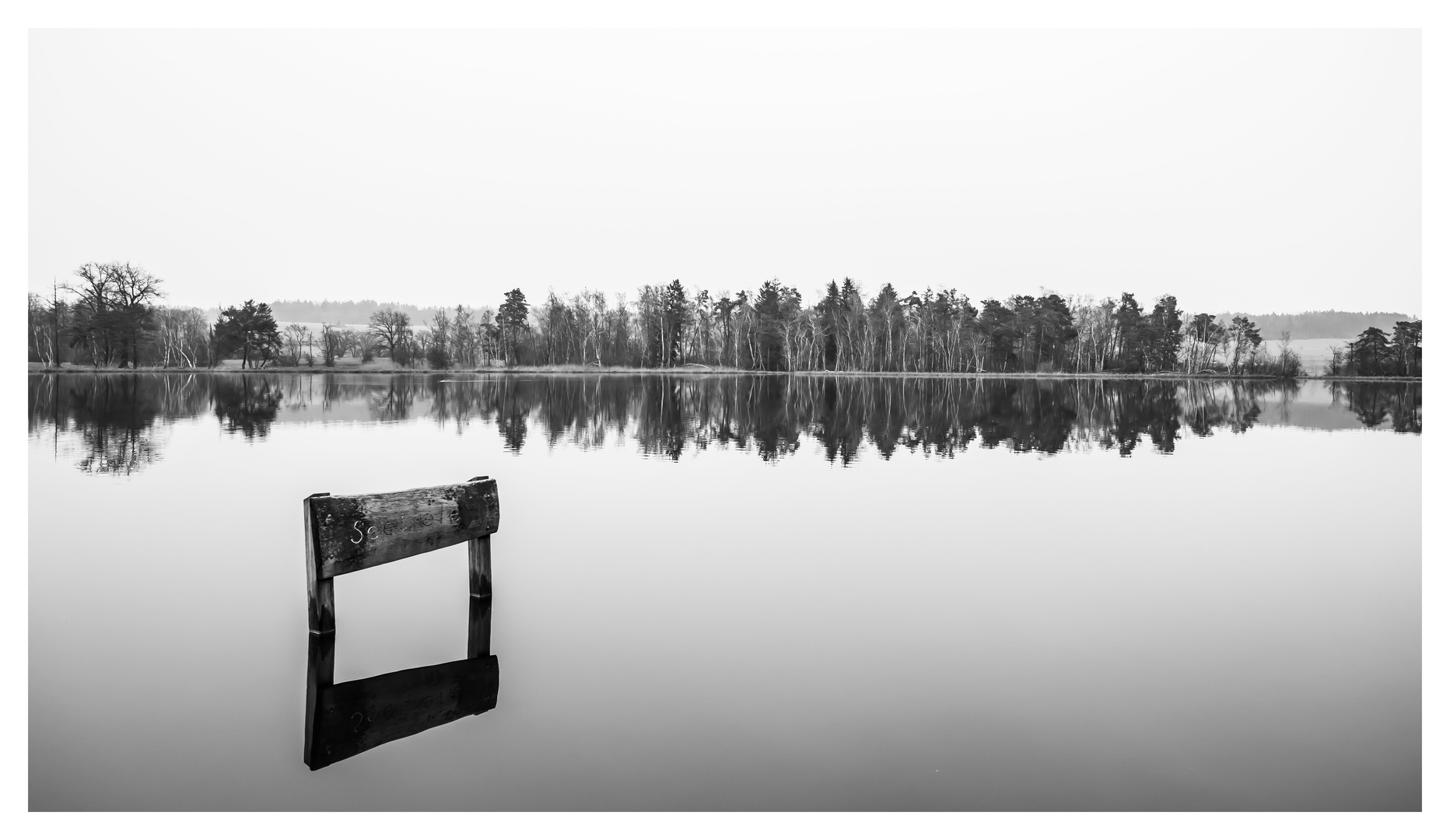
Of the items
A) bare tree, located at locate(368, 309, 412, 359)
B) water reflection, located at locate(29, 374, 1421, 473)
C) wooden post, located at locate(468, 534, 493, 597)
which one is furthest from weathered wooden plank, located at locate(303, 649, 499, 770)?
bare tree, located at locate(368, 309, 412, 359)

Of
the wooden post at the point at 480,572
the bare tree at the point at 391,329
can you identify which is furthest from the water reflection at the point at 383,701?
the bare tree at the point at 391,329

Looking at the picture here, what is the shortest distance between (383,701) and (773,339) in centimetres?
10374

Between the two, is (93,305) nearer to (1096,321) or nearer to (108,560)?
(108,560)

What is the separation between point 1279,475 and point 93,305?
10932cm

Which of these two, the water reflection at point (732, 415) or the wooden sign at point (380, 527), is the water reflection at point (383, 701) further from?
the water reflection at point (732, 415)

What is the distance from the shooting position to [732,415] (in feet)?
111

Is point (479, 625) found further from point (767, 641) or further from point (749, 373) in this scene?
point (749, 373)

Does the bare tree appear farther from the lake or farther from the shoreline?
the lake

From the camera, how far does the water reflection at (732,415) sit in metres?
23.1

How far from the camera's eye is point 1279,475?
18.1m

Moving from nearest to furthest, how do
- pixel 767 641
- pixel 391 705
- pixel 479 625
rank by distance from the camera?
pixel 391 705 < pixel 767 641 < pixel 479 625

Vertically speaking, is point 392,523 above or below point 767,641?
above

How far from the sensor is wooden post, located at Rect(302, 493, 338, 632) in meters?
6.16

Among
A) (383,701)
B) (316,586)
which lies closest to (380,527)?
(316,586)
